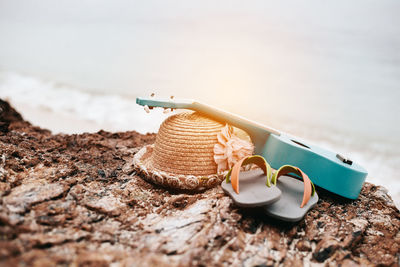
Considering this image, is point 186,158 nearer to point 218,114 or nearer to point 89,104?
point 218,114

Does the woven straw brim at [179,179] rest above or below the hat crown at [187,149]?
below

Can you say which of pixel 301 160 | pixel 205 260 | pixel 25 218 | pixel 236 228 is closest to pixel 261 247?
pixel 236 228

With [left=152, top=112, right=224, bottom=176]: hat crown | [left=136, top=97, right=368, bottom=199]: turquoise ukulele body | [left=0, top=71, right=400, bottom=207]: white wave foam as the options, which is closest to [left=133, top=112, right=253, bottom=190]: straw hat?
[left=152, top=112, right=224, bottom=176]: hat crown

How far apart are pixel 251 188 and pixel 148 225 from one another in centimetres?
Result: 40

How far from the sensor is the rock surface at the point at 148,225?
789 mm

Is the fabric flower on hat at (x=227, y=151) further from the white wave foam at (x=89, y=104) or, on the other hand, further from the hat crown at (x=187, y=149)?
the white wave foam at (x=89, y=104)

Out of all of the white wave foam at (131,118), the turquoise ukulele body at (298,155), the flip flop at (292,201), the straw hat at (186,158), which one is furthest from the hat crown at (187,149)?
the white wave foam at (131,118)

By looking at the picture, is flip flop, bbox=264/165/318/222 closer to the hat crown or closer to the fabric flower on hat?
the fabric flower on hat

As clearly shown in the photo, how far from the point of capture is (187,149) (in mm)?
1200

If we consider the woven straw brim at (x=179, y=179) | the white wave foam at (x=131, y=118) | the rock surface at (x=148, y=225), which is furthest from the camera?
the white wave foam at (x=131, y=118)

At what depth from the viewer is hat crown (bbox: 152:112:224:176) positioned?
121cm

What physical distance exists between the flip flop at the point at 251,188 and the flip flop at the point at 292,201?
0.15 ft

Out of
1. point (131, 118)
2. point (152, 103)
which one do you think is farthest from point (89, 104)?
point (152, 103)

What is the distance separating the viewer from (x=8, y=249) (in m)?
0.69
